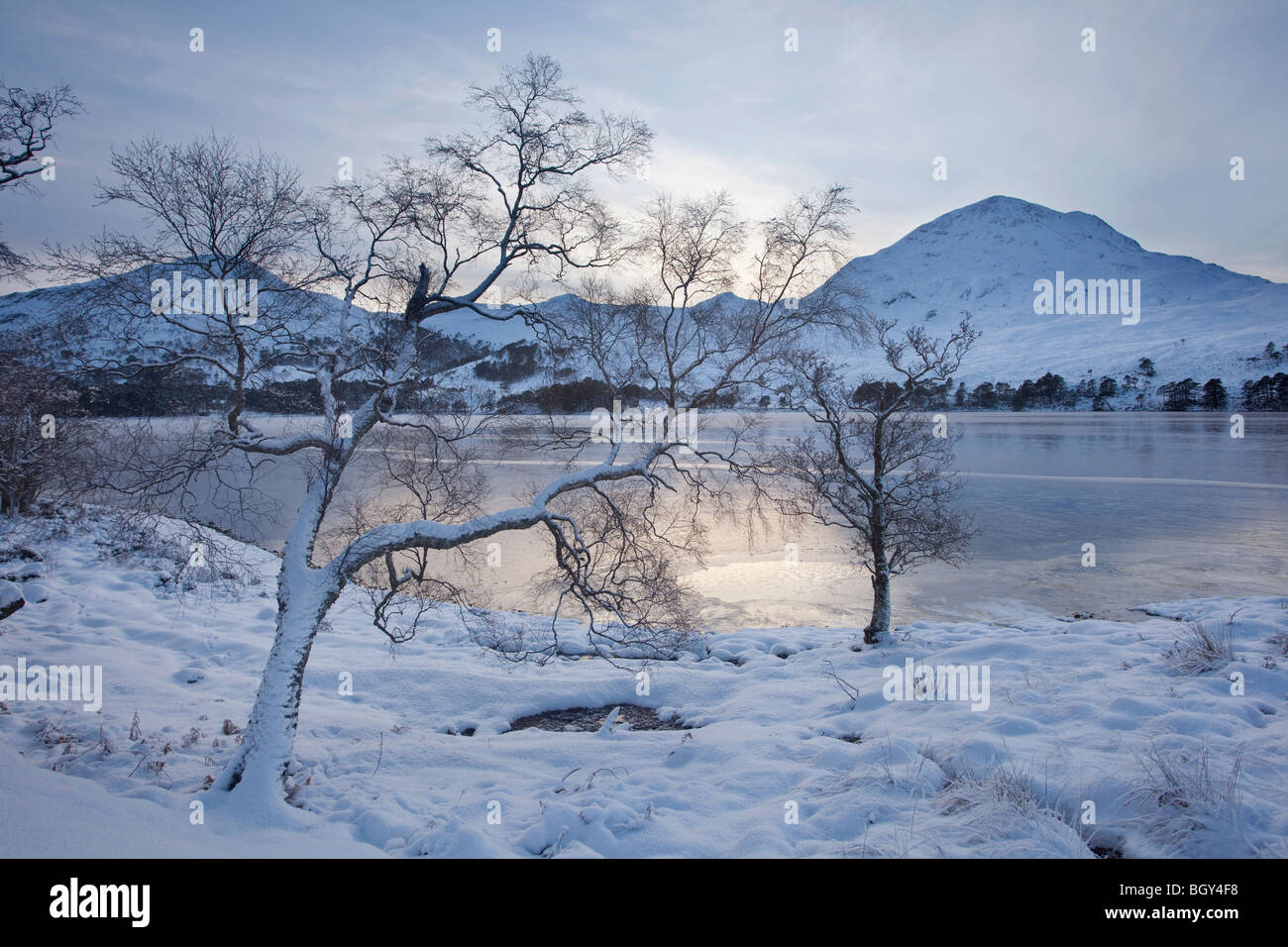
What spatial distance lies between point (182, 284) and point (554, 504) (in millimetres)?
12069

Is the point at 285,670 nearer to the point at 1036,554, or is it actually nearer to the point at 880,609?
the point at 880,609

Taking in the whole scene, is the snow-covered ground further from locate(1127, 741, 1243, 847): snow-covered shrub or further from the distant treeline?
the distant treeline

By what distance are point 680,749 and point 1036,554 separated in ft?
56.2

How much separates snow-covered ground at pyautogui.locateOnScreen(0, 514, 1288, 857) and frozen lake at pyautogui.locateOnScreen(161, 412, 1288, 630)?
3.36 metres

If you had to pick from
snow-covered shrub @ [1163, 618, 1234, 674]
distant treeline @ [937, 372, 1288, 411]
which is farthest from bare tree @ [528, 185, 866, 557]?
distant treeline @ [937, 372, 1288, 411]

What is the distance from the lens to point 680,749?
7.29 meters

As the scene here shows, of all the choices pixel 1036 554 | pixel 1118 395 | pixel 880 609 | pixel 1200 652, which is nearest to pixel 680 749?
pixel 880 609

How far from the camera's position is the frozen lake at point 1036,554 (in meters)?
15.6

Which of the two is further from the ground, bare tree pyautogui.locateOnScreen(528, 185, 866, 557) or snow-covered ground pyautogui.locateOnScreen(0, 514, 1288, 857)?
bare tree pyautogui.locateOnScreen(528, 185, 866, 557)

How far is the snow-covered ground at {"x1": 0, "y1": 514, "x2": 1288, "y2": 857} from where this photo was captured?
187 inches

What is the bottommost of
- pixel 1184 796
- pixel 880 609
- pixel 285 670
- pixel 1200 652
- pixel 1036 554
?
pixel 1036 554
